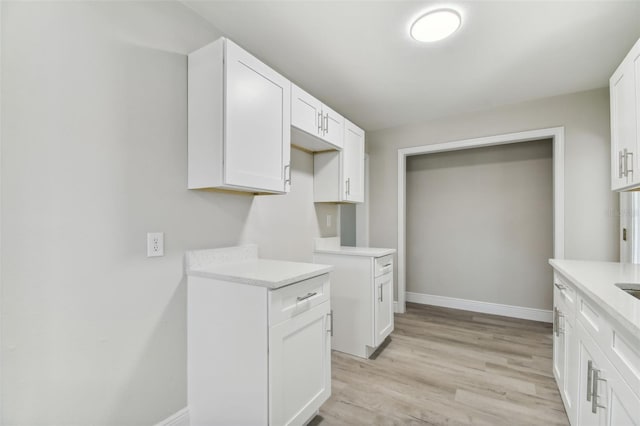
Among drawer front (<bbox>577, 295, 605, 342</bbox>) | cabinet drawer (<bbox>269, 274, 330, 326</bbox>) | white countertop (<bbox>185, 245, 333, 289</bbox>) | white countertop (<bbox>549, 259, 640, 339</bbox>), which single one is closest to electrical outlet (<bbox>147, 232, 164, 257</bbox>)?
white countertop (<bbox>185, 245, 333, 289</bbox>)

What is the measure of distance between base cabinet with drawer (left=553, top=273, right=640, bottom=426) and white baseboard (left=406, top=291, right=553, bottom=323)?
1755 millimetres

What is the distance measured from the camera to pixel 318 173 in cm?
279

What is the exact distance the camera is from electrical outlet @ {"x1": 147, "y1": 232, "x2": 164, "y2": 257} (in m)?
1.49

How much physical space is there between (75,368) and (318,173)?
212 centimetres

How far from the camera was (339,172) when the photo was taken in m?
2.70

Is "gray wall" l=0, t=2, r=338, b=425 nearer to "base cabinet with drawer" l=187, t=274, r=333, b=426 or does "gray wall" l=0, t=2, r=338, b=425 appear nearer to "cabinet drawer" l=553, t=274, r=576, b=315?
"base cabinet with drawer" l=187, t=274, r=333, b=426

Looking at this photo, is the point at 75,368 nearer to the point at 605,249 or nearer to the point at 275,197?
the point at 275,197

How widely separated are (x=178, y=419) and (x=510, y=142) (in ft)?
12.1

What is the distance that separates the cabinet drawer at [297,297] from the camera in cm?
139

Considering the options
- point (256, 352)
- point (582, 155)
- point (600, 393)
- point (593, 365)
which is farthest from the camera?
point (582, 155)

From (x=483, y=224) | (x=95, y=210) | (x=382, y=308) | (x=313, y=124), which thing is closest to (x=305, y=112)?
(x=313, y=124)

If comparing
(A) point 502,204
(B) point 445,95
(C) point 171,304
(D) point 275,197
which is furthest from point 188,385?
(A) point 502,204

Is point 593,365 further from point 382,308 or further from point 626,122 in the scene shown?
point 382,308

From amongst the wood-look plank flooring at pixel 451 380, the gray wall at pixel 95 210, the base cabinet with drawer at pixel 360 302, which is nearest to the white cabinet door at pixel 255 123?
the gray wall at pixel 95 210
